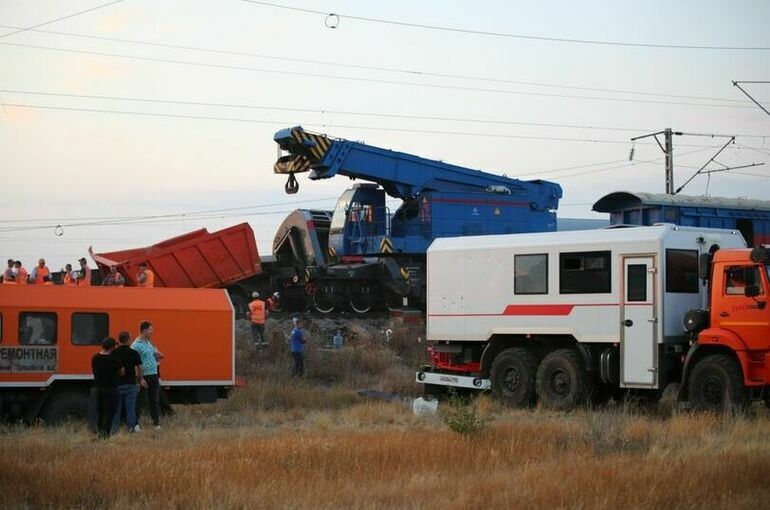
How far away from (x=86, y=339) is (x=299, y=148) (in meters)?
13.6

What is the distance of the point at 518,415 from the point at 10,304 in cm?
842

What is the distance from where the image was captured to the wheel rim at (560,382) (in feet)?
58.8

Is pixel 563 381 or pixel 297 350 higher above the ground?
pixel 297 350

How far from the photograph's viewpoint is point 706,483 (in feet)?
34.9

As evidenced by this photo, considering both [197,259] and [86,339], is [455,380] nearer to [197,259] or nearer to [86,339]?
[86,339]

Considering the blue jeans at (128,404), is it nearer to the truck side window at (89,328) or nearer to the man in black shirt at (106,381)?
the man in black shirt at (106,381)

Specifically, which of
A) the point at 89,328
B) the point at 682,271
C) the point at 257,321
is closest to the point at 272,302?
the point at 257,321

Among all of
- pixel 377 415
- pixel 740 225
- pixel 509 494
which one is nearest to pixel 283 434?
pixel 377 415

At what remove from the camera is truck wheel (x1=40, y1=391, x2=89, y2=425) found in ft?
56.0

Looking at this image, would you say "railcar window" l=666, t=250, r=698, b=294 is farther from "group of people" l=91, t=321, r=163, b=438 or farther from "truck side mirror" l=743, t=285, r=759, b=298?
"group of people" l=91, t=321, r=163, b=438

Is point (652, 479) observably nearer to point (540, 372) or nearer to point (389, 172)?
point (540, 372)

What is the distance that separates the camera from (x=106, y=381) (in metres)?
15.3

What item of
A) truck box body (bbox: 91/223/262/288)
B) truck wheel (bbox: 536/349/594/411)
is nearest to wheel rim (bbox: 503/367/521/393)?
truck wheel (bbox: 536/349/594/411)

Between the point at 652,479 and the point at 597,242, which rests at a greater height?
the point at 597,242
